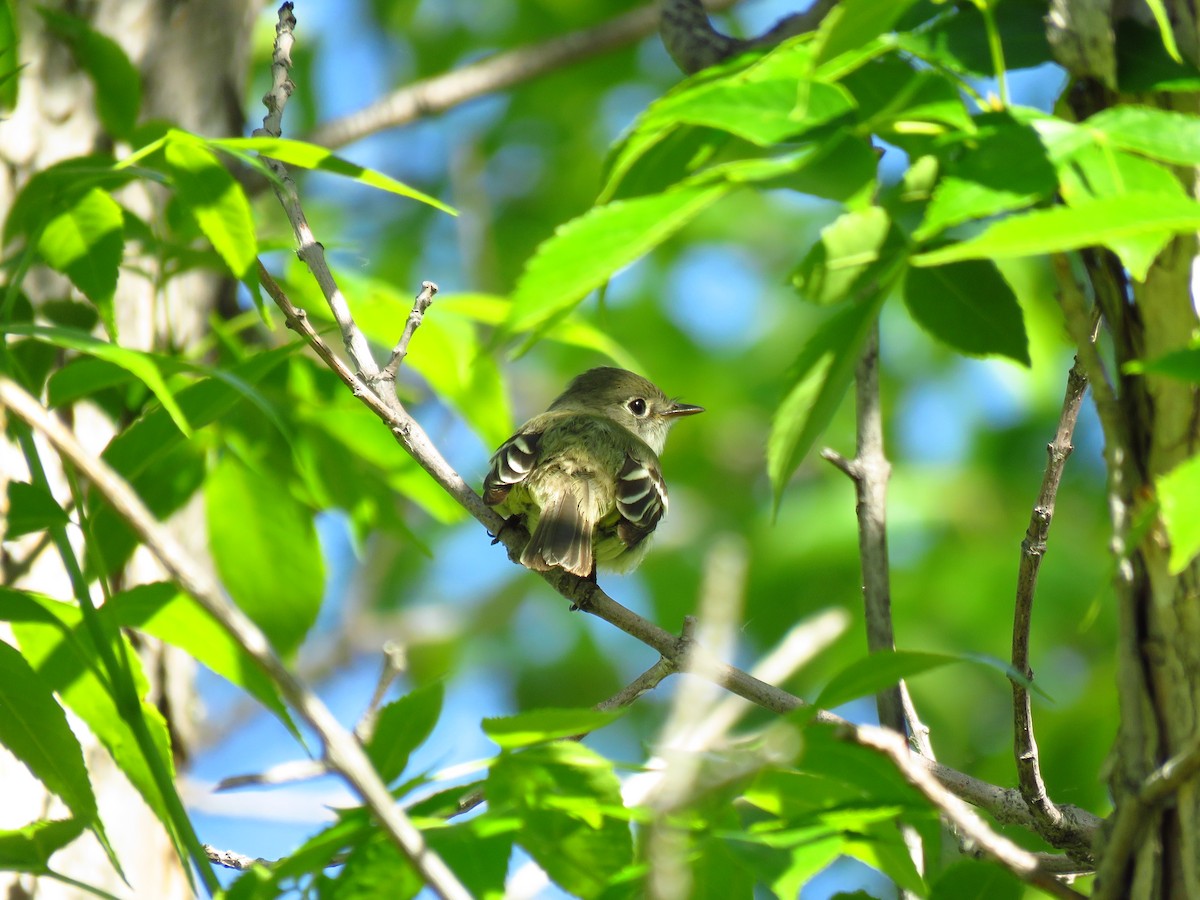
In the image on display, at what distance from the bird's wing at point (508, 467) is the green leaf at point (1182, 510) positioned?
2.67 meters

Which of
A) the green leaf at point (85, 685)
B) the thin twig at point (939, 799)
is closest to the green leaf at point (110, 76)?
the green leaf at point (85, 685)

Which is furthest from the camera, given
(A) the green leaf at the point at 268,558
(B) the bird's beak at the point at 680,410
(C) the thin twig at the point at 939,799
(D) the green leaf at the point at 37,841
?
(B) the bird's beak at the point at 680,410

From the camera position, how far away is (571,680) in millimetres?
9383

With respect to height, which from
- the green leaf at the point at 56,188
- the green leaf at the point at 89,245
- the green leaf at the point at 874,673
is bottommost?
the green leaf at the point at 874,673

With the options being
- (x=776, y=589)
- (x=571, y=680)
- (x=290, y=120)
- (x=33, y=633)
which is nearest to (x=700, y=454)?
(x=571, y=680)

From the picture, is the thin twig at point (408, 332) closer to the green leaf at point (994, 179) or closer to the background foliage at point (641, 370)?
the background foliage at point (641, 370)

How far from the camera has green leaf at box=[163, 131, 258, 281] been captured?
2.65 metres

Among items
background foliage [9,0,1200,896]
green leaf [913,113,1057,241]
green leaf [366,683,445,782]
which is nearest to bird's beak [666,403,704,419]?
background foliage [9,0,1200,896]

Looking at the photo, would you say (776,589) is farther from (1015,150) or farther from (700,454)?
(1015,150)

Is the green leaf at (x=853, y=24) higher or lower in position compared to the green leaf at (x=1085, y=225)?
higher

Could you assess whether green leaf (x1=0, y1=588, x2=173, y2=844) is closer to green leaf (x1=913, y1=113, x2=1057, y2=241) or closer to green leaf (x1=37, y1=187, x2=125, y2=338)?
green leaf (x1=37, y1=187, x2=125, y2=338)

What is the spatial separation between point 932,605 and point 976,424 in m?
2.31

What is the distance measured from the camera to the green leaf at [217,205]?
2650 mm

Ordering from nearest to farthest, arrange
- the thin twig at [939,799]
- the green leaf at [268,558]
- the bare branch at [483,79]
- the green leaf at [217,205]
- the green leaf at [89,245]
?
the thin twig at [939,799] < the green leaf at [217,205] < the green leaf at [89,245] < the green leaf at [268,558] < the bare branch at [483,79]
